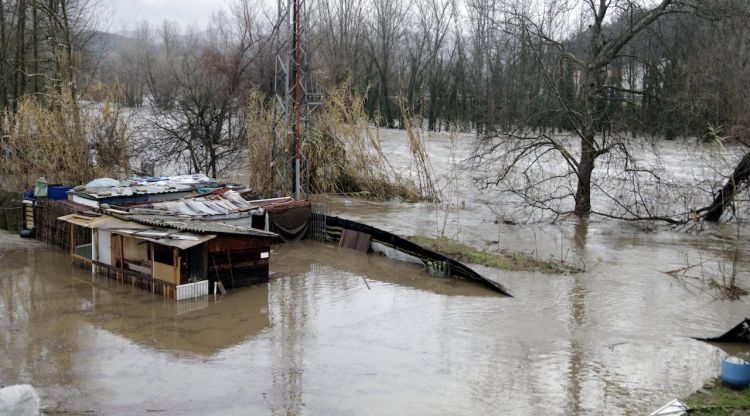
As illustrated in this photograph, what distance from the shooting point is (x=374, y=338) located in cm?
1155

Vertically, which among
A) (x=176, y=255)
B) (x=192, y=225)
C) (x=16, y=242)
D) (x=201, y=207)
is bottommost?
(x=16, y=242)

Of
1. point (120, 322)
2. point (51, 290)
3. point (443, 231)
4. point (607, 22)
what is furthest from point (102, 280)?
point (607, 22)

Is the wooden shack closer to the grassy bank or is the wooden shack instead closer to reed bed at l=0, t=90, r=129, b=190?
the grassy bank

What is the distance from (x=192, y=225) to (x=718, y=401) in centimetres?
1057

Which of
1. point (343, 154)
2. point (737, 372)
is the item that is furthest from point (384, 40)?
point (737, 372)

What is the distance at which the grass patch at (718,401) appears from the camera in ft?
26.2

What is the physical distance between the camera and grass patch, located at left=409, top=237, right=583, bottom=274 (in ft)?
51.1

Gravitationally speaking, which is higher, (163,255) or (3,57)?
(3,57)

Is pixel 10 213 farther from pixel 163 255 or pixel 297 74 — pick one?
pixel 297 74

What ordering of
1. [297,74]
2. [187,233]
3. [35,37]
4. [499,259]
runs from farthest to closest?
[35,37], [297,74], [499,259], [187,233]

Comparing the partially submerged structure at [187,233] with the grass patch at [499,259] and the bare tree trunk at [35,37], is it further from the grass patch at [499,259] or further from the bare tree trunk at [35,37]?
the bare tree trunk at [35,37]

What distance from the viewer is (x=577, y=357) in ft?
34.9

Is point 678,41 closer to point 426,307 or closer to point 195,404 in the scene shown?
point 426,307

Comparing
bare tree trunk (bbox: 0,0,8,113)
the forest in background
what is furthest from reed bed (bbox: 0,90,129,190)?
bare tree trunk (bbox: 0,0,8,113)
